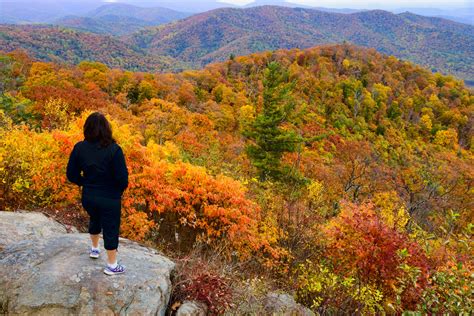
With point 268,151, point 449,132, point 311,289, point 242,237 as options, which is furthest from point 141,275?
point 449,132

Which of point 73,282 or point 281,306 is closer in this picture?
point 73,282

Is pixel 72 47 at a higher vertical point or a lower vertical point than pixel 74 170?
lower

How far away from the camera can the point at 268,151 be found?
28.5 m

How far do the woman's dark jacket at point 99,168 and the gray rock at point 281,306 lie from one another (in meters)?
3.78

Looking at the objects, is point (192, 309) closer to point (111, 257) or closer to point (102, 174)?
point (111, 257)

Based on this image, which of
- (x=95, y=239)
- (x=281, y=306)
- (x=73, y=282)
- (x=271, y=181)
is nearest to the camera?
(x=73, y=282)

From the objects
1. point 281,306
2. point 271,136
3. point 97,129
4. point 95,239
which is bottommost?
point 271,136

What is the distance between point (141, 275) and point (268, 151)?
76.6 feet

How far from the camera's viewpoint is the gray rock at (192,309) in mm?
5645

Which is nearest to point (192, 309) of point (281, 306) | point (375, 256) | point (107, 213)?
point (107, 213)

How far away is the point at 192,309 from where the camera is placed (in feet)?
18.8

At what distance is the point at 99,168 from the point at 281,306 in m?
4.61

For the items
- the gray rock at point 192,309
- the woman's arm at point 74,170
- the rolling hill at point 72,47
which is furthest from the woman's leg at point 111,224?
the rolling hill at point 72,47

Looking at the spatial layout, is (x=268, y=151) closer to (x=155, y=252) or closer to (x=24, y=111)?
(x=24, y=111)
